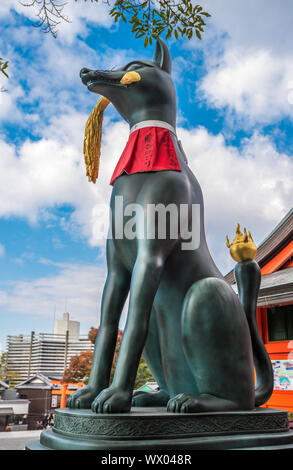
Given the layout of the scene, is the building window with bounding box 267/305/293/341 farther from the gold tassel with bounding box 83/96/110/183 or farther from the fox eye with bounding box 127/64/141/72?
the fox eye with bounding box 127/64/141/72

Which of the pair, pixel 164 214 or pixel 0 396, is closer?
pixel 164 214

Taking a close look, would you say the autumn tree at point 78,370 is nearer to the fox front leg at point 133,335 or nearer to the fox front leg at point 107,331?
the fox front leg at point 107,331

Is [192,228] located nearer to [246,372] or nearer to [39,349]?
[246,372]

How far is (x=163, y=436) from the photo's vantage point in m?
1.48

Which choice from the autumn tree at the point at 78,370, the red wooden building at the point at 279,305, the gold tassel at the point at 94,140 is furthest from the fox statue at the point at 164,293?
the autumn tree at the point at 78,370

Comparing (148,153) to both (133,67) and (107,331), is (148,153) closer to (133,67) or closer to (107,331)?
(133,67)

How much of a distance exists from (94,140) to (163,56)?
0.58 m

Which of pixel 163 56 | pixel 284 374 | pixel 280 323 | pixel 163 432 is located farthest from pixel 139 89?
pixel 280 323

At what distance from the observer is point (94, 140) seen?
7.58 feet
